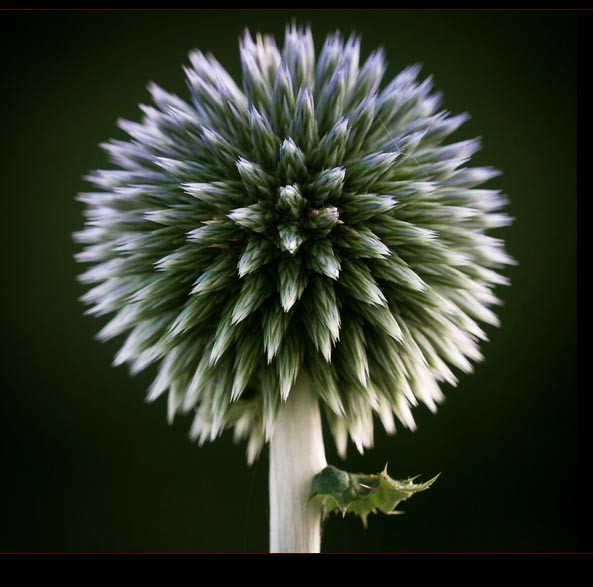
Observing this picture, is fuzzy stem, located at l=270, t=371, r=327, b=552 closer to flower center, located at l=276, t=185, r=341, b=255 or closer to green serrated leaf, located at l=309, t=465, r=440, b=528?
green serrated leaf, located at l=309, t=465, r=440, b=528

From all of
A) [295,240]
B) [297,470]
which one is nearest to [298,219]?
[295,240]

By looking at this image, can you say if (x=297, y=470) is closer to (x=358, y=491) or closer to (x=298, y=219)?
(x=358, y=491)

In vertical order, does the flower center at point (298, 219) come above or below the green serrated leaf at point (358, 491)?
above

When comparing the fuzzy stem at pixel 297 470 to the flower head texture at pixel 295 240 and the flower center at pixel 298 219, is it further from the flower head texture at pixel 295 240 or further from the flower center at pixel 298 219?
the flower center at pixel 298 219

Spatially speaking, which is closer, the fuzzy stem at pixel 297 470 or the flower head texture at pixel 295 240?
the flower head texture at pixel 295 240

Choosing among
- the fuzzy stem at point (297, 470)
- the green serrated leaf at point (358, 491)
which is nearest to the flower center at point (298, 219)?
the fuzzy stem at point (297, 470)

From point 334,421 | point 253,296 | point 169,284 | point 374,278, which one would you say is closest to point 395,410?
point 334,421
